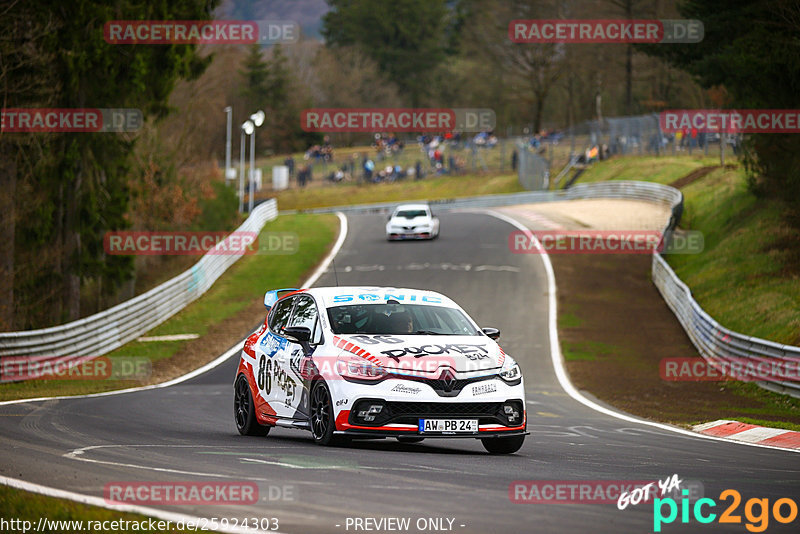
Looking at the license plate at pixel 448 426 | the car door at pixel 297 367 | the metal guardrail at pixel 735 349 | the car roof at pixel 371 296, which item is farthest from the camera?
the metal guardrail at pixel 735 349

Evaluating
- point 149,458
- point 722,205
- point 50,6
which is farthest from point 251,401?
point 722,205

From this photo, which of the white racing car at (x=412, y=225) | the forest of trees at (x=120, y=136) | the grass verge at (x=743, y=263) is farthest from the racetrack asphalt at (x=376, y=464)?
the white racing car at (x=412, y=225)

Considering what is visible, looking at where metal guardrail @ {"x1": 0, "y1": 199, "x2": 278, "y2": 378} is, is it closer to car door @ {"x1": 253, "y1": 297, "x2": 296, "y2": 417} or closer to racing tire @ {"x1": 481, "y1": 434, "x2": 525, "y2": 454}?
car door @ {"x1": 253, "y1": 297, "x2": 296, "y2": 417}

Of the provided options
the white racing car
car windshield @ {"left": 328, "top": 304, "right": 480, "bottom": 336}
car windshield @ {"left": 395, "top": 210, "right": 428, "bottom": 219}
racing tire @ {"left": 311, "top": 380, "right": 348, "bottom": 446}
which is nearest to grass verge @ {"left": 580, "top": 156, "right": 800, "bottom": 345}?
the white racing car

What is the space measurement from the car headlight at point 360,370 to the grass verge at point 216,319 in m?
10.9

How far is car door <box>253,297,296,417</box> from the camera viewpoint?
472 inches

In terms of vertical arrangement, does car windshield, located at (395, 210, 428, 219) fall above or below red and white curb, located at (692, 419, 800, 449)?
above

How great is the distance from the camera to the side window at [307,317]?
37.8ft

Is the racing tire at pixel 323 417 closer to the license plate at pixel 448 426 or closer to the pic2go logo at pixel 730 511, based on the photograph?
the license plate at pixel 448 426

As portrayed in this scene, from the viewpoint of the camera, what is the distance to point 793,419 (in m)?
17.1

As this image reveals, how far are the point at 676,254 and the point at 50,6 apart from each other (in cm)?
2366

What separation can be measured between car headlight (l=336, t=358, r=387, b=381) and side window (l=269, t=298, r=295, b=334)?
1.86m

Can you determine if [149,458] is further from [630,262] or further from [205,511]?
[630,262]

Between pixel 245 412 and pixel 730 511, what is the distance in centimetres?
675
